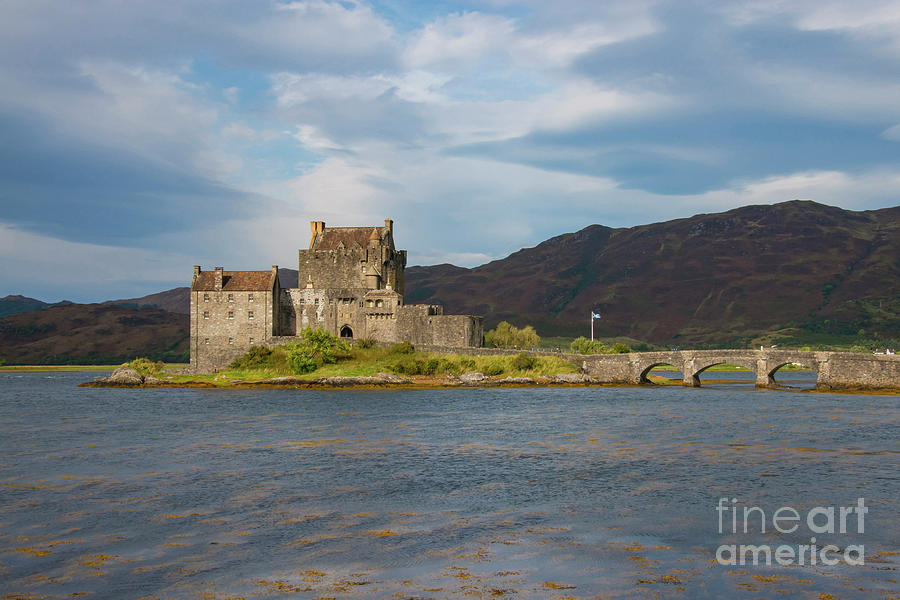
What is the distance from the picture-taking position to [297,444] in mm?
40531

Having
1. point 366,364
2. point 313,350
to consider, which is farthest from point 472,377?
point 313,350

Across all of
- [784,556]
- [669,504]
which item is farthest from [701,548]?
[669,504]

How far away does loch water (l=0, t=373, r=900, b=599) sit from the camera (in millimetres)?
16453

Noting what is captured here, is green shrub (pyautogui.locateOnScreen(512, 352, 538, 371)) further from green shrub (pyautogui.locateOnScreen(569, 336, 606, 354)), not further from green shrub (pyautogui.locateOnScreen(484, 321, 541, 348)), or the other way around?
green shrub (pyautogui.locateOnScreen(569, 336, 606, 354))

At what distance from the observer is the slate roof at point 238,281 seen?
93375 millimetres

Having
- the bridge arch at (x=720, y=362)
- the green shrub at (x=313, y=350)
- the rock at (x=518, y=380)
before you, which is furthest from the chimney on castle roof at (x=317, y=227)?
the bridge arch at (x=720, y=362)

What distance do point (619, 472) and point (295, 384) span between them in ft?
191

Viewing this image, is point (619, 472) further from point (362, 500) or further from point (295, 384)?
point (295, 384)

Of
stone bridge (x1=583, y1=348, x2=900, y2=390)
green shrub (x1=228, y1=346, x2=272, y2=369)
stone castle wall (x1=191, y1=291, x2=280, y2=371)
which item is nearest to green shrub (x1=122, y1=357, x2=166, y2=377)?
stone castle wall (x1=191, y1=291, x2=280, y2=371)

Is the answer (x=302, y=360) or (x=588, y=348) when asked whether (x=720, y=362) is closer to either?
(x=588, y=348)

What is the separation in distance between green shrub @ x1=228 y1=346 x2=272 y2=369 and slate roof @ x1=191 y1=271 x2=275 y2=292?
7.19 meters

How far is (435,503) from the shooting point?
2531 centimetres

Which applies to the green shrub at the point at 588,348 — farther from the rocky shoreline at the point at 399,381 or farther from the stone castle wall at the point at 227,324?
the stone castle wall at the point at 227,324

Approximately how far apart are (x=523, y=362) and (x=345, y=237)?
30.1m
